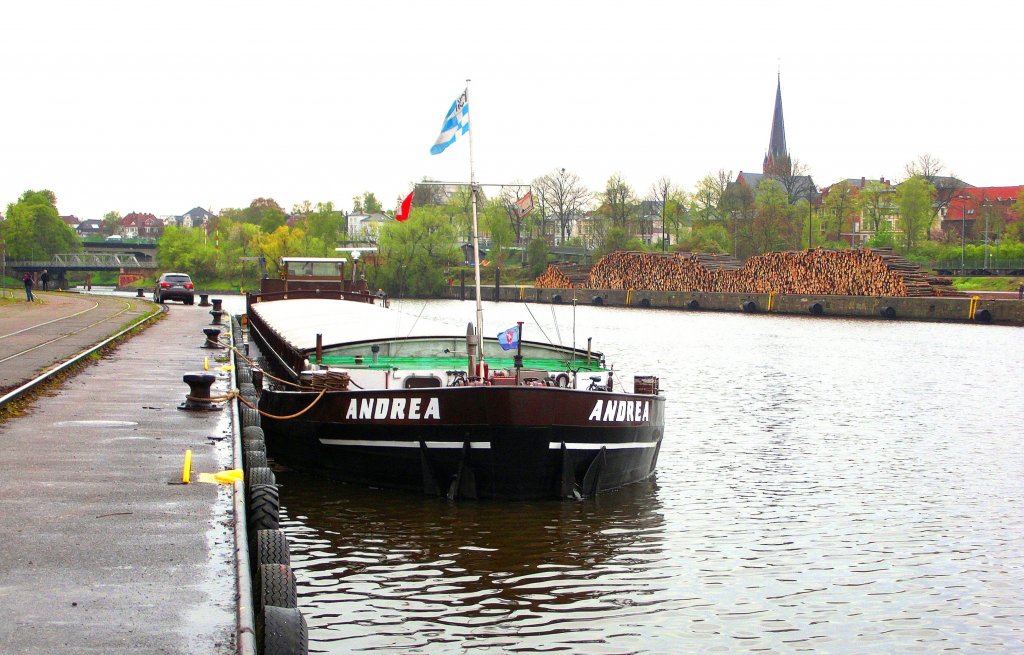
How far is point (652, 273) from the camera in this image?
364ft

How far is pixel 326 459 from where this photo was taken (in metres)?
16.7

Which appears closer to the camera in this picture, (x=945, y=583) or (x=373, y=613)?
(x=373, y=613)

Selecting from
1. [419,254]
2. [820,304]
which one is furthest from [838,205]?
[820,304]

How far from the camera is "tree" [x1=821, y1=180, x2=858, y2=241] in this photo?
435 feet

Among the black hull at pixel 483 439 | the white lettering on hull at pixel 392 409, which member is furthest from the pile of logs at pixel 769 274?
the white lettering on hull at pixel 392 409

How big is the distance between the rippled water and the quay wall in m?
27.3

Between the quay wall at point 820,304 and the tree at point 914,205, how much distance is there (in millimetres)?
34832

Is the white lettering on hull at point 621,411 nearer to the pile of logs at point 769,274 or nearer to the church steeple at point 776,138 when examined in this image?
the pile of logs at point 769,274

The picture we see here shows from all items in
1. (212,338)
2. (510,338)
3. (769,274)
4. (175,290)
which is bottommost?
A: (212,338)

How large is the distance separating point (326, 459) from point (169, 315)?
34432 millimetres

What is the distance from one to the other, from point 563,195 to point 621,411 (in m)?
132

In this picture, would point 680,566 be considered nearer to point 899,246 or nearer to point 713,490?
point 713,490

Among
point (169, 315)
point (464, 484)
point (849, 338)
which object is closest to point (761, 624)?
point (464, 484)

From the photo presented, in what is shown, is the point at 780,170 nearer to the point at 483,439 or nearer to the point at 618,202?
the point at 618,202
